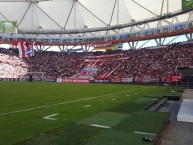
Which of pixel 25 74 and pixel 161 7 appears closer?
pixel 161 7

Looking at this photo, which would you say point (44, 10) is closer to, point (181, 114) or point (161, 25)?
point (161, 25)

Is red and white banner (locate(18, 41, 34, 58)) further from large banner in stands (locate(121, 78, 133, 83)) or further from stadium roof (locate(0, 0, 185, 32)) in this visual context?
stadium roof (locate(0, 0, 185, 32))

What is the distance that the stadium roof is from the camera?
2884 inches

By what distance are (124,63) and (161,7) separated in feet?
57.1

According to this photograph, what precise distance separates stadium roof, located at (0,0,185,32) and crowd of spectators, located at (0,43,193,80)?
9262 mm

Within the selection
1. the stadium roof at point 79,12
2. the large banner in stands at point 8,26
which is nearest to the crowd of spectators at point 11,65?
the large banner in stands at point 8,26

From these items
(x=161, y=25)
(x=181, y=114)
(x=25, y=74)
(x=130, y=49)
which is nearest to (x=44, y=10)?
(x=25, y=74)

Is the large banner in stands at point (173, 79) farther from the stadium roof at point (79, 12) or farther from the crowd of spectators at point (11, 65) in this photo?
the crowd of spectators at point (11, 65)

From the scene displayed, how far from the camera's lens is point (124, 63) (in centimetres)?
7219

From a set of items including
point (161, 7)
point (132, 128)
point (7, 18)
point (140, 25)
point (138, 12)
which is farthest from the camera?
point (7, 18)

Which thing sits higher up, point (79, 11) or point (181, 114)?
point (79, 11)

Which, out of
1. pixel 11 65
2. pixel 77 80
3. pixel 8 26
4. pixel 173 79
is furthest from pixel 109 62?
pixel 173 79

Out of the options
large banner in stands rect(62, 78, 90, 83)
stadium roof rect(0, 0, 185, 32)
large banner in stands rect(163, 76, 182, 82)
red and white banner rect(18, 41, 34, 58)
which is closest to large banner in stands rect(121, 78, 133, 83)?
large banner in stands rect(163, 76, 182, 82)

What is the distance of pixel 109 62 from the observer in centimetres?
7731
